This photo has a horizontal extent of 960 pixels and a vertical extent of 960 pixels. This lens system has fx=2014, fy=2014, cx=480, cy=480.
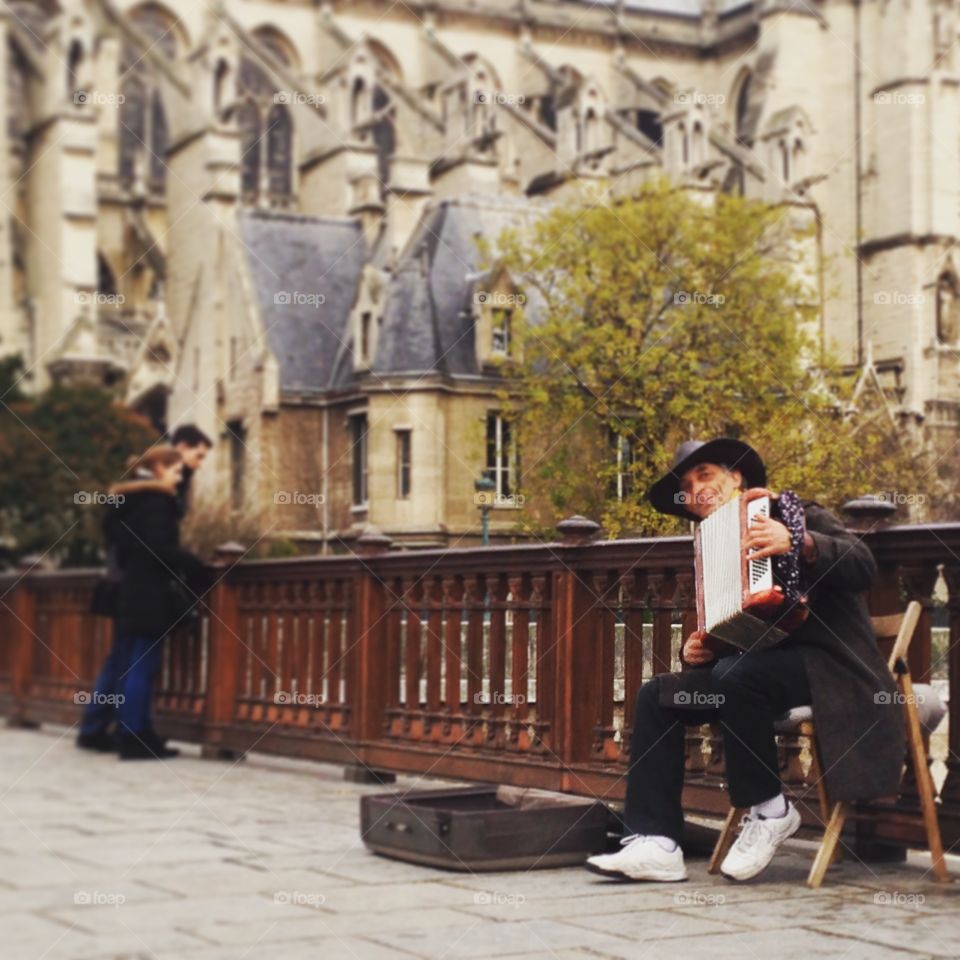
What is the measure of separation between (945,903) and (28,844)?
361 centimetres

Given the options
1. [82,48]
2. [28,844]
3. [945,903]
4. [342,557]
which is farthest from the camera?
[82,48]

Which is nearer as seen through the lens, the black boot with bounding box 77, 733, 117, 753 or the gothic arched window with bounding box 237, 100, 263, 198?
the black boot with bounding box 77, 733, 117, 753

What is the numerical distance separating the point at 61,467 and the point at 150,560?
73.5ft

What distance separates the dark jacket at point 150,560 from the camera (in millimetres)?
12242

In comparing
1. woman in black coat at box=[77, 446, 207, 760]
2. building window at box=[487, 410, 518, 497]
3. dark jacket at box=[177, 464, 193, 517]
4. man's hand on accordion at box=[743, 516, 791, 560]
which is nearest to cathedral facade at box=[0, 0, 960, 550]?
building window at box=[487, 410, 518, 497]

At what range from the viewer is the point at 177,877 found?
22.3 feet

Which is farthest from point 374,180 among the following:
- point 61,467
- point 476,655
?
point 476,655

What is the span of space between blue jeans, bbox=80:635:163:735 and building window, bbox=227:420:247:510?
17879 mm

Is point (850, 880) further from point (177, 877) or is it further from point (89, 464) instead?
point (89, 464)

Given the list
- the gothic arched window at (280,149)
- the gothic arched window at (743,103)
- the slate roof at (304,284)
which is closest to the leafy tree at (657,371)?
the slate roof at (304,284)

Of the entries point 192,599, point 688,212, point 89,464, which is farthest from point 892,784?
point 89,464

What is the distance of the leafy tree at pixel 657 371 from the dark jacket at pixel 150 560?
2.15m

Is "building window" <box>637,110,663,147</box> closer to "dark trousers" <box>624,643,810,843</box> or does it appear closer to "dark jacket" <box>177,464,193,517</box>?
"dark jacket" <box>177,464,193,517</box>

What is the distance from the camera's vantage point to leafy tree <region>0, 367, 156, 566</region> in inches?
1267
